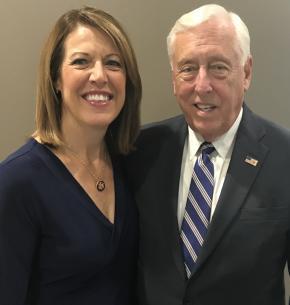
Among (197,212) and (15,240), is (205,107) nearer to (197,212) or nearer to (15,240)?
(197,212)

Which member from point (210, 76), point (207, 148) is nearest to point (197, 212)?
point (207, 148)

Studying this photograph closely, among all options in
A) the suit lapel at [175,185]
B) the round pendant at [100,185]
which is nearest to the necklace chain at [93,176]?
the round pendant at [100,185]

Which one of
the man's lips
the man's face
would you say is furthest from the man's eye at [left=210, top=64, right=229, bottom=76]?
the man's lips

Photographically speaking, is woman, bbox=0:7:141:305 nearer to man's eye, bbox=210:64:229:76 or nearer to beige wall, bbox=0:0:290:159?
man's eye, bbox=210:64:229:76

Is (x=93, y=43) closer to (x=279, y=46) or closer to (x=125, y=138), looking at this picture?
(x=125, y=138)

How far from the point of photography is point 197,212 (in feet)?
→ 4.62

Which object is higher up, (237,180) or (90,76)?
(90,76)

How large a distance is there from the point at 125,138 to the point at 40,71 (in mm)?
399

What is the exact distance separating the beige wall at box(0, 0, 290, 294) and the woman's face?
48 cm

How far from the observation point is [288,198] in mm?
1354

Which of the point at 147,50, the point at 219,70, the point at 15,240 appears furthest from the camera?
the point at 147,50

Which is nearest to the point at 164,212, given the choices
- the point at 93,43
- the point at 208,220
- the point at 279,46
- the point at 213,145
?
the point at 208,220

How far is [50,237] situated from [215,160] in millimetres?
590

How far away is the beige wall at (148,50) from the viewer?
1.80 metres
